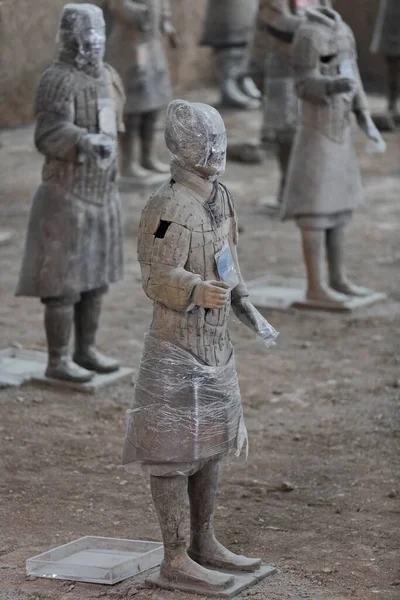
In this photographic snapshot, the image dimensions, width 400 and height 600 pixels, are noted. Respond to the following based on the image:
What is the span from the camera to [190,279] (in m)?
3.83

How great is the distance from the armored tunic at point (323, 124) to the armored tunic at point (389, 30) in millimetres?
5821

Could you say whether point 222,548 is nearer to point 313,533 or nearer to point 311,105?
point 313,533

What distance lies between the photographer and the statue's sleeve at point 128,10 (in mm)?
10180

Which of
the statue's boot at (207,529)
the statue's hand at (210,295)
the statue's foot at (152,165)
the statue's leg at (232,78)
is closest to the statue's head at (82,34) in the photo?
the statue's hand at (210,295)

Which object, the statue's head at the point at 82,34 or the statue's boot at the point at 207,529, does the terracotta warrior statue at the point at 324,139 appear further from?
the statue's boot at the point at 207,529

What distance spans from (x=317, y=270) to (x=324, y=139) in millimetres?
768

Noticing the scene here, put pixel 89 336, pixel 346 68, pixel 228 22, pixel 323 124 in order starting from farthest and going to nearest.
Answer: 1. pixel 228 22
2. pixel 323 124
3. pixel 346 68
4. pixel 89 336

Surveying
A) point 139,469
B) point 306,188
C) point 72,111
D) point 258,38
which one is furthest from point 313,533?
point 258,38

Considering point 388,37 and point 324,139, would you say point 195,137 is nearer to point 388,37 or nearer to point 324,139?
point 324,139

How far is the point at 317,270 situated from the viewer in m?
7.46

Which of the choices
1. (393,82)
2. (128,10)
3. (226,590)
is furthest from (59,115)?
(393,82)

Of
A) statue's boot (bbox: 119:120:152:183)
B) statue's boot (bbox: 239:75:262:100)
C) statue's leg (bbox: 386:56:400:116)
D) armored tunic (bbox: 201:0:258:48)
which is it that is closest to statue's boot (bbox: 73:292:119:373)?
statue's boot (bbox: 119:120:152:183)

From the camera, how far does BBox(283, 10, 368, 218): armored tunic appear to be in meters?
6.92

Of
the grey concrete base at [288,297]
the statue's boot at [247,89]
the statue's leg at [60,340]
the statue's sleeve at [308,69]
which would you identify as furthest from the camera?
the statue's boot at [247,89]
